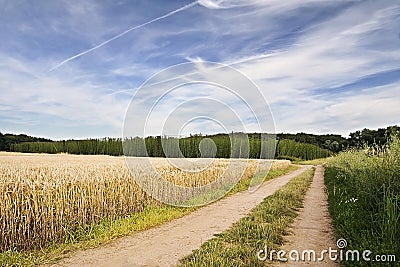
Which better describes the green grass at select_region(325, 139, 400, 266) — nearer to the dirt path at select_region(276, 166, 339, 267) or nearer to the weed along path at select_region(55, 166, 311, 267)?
the dirt path at select_region(276, 166, 339, 267)

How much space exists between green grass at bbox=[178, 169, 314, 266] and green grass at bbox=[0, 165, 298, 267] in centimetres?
235

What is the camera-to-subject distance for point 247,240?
22.5ft

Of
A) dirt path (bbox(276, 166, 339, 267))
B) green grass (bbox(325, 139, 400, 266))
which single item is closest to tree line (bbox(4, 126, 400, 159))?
dirt path (bbox(276, 166, 339, 267))

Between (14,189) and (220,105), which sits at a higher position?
(220,105)

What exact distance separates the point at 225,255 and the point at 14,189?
15.7 ft

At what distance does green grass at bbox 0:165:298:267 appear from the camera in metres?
6.20

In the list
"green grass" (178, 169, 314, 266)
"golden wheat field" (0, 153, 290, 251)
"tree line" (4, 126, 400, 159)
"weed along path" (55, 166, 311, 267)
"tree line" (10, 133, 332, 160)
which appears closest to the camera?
"green grass" (178, 169, 314, 266)

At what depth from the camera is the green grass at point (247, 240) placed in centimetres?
566

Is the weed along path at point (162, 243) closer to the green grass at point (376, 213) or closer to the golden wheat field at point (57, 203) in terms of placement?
A: the golden wheat field at point (57, 203)

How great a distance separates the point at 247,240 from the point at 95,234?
12.1 feet

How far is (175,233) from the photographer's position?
319 inches

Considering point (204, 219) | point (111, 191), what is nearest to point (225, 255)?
point (204, 219)

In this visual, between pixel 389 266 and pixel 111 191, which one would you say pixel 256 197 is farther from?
pixel 389 266

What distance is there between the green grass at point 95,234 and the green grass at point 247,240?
2348mm
